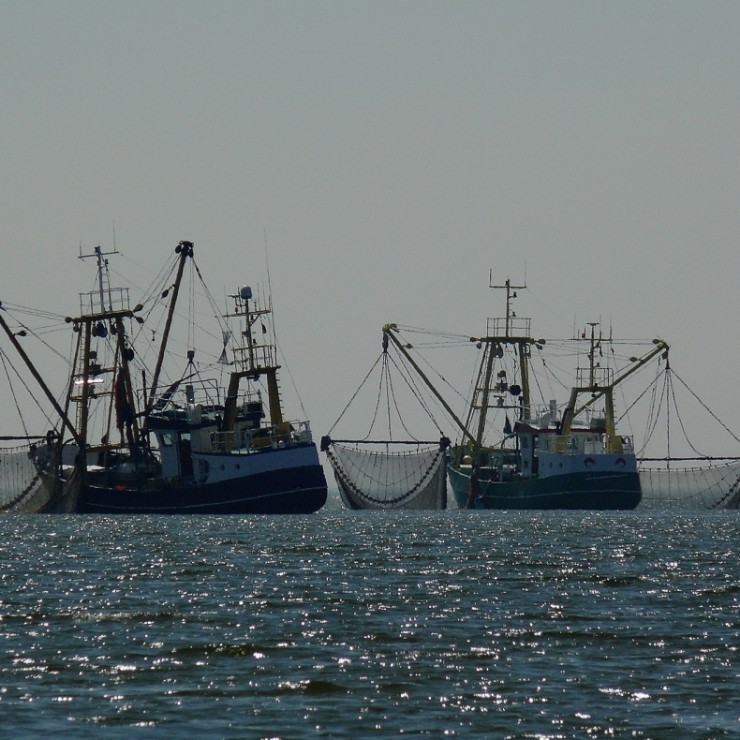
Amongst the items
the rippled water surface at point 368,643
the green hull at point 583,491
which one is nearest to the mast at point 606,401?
the green hull at point 583,491

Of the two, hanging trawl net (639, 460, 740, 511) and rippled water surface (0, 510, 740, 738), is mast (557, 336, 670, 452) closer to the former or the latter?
hanging trawl net (639, 460, 740, 511)

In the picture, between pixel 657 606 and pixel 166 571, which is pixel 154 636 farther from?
pixel 166 571

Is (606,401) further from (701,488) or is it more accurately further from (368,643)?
(368,643)

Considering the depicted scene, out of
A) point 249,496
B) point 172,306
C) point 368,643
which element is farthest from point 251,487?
point 368,643

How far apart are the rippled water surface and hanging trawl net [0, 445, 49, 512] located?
41.8 m

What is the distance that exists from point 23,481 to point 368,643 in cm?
7536

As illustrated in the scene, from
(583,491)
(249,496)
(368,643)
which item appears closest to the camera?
(368,643)

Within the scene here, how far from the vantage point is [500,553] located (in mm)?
61531

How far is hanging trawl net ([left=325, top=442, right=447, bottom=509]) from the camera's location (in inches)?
4916

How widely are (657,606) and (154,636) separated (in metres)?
13.0

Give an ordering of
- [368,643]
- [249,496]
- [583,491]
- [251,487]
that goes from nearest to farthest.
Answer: [368,643] < [251,487] < [249,496] < [583,491]

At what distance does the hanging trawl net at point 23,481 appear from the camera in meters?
104

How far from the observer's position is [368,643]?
33.2 meters

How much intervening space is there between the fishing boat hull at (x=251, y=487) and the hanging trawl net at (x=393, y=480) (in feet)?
85.4
